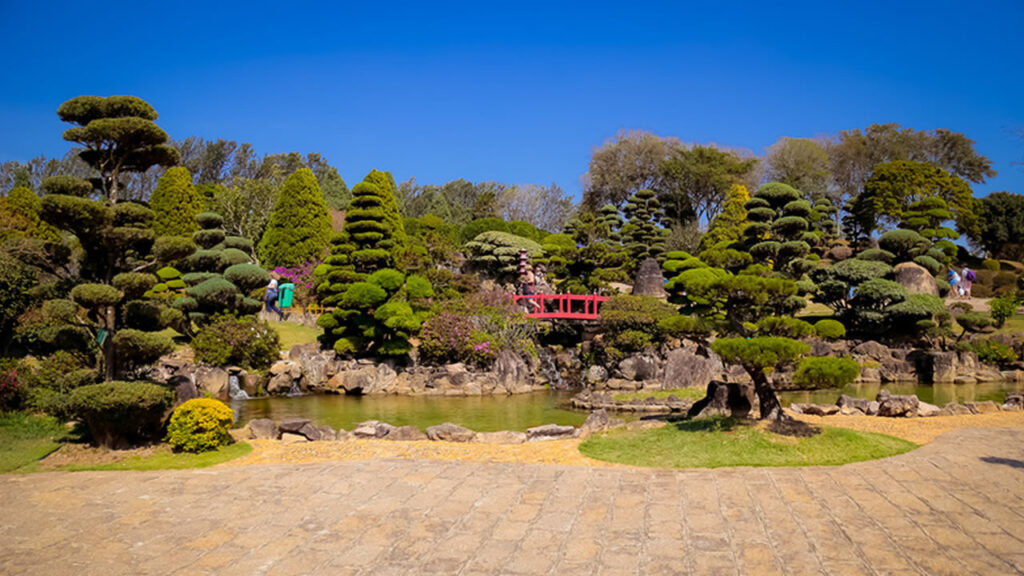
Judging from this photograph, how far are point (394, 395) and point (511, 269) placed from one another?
1385 cm

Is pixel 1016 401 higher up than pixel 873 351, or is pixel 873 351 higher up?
pixel 873 351

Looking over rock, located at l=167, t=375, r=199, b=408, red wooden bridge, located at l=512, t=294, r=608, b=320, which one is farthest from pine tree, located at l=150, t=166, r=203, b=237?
rock, located at l=167, t=375, r=199, b=408

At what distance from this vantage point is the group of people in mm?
34219

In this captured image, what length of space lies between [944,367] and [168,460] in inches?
956

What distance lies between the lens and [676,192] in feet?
153

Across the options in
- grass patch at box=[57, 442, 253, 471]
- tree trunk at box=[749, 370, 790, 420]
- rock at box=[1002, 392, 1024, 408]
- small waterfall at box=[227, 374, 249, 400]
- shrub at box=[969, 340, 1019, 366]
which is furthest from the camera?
shrub at box=[969, 340, 1019, 366]

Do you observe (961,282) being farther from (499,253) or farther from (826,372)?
(826,372)

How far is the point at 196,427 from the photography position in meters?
9.59

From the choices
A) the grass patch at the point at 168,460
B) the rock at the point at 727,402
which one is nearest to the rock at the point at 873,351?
the rock at the point at 727,402

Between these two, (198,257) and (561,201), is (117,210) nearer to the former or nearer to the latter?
(198,257)

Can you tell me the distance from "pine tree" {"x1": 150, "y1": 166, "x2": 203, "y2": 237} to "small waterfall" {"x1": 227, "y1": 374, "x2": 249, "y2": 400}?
39.4 ft

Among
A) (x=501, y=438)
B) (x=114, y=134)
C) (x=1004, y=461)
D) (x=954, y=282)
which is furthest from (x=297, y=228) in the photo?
(x=954, y=282)

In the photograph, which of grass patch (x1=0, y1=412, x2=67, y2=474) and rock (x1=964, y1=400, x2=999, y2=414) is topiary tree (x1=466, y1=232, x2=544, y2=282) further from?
grass patch (x1=0, y1=412, x2=67, y2=474)

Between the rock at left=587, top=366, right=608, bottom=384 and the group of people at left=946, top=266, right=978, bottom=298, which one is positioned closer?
the rock at left=587, top=366, right=608, bottom=384
